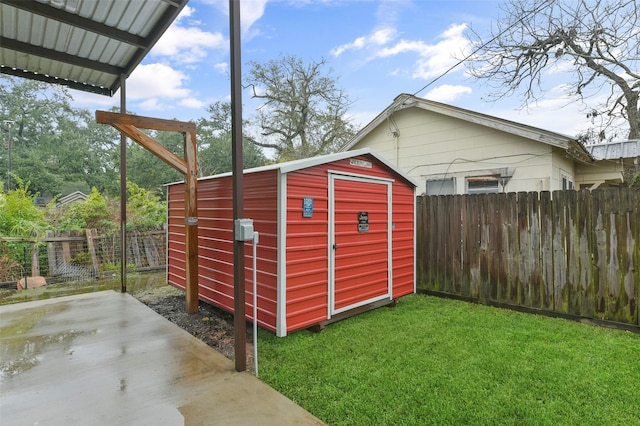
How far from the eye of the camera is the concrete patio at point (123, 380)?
2.09 metres

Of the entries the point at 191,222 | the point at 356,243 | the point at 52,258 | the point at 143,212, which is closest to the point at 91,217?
the point at 143,212

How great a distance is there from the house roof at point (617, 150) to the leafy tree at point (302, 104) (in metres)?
10.5

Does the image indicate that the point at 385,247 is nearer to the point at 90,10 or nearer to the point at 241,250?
the point at 241,250

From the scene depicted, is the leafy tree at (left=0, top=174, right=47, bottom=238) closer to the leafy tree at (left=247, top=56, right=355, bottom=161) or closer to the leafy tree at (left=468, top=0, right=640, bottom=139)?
the leafy tree at (left=468, top=0, right=640, bottom=139)

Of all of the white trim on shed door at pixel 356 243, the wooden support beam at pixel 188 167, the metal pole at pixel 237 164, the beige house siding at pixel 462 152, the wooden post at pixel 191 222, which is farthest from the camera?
the beige house siding at pixel 462 152

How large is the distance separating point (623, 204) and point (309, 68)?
15.2m

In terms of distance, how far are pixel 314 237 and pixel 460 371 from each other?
182 cm

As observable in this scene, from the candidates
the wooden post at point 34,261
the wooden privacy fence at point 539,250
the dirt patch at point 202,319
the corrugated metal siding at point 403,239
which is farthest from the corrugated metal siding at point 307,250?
the wooden post at point 34,261

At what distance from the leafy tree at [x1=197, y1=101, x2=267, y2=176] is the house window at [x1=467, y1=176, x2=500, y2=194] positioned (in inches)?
505

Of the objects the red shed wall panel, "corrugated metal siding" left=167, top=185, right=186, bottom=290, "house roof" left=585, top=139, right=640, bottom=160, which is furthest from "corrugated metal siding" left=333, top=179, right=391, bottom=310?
"house roof" left=585, top=139, right=640, bottom=160

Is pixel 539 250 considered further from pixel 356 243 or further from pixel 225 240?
pixel 225 240

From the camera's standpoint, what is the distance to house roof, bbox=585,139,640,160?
6.75m

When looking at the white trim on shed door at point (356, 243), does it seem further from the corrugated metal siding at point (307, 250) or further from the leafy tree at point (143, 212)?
the leafy tree at point (143, 212)

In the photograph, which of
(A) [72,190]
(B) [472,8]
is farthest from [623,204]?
(A) [72,190]
